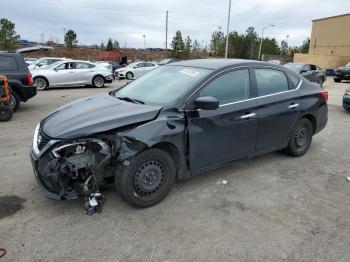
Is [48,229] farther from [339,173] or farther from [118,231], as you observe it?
[339,173]

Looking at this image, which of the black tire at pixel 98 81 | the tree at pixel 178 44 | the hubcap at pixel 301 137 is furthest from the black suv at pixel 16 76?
the tree at pixel 178 44

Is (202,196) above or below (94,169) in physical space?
below

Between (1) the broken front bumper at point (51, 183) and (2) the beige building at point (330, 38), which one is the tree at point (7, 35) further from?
(1) the broken front bumper at point (51, 183)

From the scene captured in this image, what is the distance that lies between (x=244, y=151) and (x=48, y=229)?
2695 mm


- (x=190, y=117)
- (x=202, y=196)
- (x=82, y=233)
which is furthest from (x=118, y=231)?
(x=190, y=117)

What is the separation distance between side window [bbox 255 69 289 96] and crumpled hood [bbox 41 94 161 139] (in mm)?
1726

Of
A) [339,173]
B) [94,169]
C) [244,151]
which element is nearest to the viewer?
[94,169]

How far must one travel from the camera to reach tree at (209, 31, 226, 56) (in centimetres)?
6386

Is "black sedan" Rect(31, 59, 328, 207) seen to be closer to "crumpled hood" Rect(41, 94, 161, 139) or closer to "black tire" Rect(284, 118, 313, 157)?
"crumpled hood" Rect(41, 94, 161, 139)

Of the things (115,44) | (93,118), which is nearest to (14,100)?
(93,118)

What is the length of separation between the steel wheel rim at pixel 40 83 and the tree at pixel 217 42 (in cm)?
5161

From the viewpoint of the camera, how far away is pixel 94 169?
3.56m

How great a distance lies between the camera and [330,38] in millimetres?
49188

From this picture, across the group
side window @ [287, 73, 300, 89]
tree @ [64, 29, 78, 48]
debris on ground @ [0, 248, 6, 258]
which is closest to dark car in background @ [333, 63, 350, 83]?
side window @ [287, 73, 300, 89]
